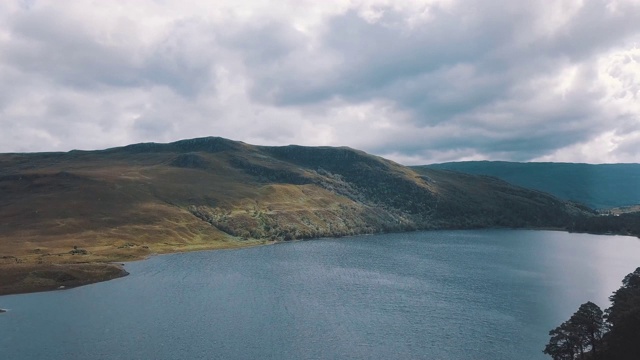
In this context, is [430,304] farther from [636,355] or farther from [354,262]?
[354,262]

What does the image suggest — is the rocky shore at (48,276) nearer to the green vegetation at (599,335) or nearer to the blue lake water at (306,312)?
A: the blue lake water at (306,312)

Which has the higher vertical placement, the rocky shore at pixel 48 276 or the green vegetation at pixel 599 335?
the green vegetation at pixel 599 335

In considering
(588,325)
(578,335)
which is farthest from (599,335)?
(578,335)

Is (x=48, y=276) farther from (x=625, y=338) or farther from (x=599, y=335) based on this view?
(x=625, y=338)

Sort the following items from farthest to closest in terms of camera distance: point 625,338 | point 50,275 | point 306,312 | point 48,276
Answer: point 50,275, point 48,276, point 306,312, point 625,338

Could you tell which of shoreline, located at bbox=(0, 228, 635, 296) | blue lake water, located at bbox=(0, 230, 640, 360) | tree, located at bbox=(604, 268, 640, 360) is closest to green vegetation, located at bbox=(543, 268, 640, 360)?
tree, located at bbox=(604, 268, 640, 360)

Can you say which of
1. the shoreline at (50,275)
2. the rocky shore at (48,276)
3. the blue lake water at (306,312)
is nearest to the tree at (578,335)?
the blue lake water at (306,312)
